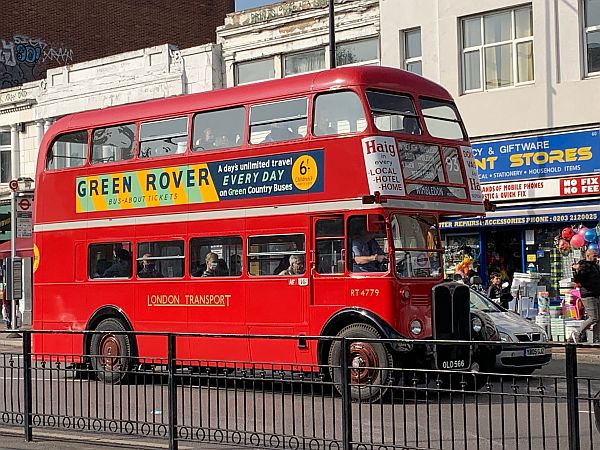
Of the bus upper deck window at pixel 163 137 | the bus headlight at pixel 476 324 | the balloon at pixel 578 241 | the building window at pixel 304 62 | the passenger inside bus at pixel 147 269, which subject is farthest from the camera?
the building window at pixel 304 62

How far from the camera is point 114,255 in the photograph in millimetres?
17219

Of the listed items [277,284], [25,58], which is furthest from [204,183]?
[25,58]

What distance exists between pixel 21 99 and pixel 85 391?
92.4 feet

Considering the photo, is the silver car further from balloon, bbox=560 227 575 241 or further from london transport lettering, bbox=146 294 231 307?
balloon, bbox=560 227 575 241

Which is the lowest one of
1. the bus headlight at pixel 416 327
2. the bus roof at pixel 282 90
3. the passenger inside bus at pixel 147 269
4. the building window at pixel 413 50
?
the bus headlight at pixel 416 327

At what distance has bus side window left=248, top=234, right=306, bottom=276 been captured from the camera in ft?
48.6

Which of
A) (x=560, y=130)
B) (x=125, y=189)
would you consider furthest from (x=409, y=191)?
(x=560, y=130)

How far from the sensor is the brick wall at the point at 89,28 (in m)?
41.5

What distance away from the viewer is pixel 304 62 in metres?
28.9

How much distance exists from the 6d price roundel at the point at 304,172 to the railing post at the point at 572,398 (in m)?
7.89

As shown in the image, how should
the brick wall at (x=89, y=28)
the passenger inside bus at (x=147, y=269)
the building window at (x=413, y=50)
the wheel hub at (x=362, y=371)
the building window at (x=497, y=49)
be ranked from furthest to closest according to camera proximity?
the brick wall at (x=89, y=28) → the building window at (x=413, y=50) → the building window at (x=497, y=49) → the passenger inside bus at (x=147, y=269) → the wheel hub at (x=362, y=371)

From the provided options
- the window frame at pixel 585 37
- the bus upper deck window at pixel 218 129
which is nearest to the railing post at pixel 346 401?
the bus upper deck window at pixel 218 129

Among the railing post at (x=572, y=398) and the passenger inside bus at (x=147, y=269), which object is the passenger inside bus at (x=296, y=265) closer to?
the passenger inside bus at (x=147, y=269)

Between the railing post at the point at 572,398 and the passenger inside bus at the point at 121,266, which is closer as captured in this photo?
the railing post at the point at 572,398
